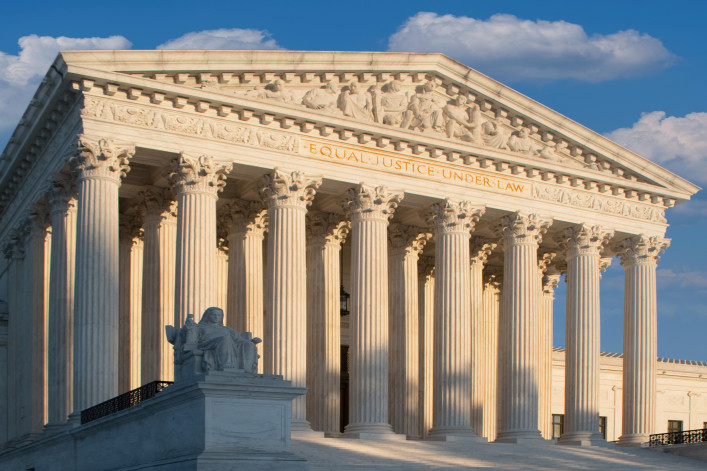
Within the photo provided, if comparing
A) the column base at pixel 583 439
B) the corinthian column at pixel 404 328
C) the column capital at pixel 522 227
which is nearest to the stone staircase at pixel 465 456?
the column base at pixel 583 439

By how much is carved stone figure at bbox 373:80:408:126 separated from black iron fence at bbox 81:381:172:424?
16.7 m

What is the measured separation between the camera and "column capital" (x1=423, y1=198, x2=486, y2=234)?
4656 centimetres

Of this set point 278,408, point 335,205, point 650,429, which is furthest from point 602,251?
point 278,408

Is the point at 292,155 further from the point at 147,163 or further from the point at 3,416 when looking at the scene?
the point at 3,416

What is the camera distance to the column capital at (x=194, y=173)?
4050 cm

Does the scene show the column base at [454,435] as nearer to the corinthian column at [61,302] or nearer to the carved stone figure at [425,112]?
the carved stone figure at [425,112]

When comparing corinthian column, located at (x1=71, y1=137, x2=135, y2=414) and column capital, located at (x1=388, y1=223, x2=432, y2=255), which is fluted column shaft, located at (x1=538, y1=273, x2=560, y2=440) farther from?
corinthian column, located at (x1=71, y1=137, x2=135, y2=414)

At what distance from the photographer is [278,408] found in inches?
1101

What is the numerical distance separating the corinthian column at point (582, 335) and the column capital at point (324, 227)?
33.6ft

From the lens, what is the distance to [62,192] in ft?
137

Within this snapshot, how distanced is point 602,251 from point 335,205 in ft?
45.1

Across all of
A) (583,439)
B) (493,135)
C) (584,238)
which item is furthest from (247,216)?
(583,439)

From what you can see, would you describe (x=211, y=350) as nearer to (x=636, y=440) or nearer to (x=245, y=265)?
(x=245, y=265)

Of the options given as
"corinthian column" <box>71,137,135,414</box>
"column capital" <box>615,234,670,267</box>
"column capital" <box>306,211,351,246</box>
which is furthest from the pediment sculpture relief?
"corinthian column" <box>71,137,135,414</box>
